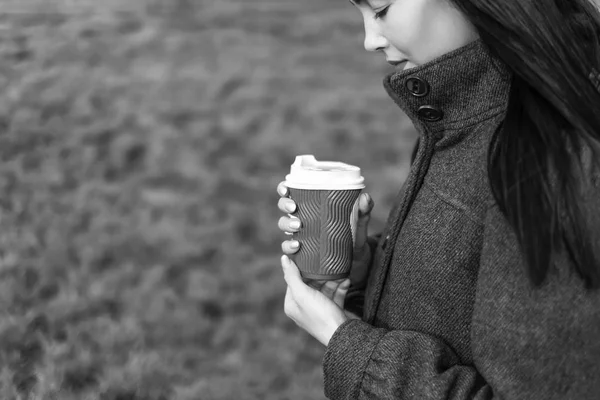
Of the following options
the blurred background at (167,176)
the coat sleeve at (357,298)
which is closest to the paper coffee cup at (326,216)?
the coat sleeve at (357,298)

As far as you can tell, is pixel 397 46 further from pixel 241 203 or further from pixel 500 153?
pixel 241 203

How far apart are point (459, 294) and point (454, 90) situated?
363 mm

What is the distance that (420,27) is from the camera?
55.4 inches

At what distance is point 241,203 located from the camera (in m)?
4.50

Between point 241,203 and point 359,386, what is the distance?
3.13 meters

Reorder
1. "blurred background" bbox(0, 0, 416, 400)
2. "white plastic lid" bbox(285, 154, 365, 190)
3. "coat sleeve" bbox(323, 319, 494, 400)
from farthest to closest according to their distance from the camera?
"blurred background" bbox(0, 0, 416, 400), "white plastic lid" bbox(285, 154, 365, 190), "coat sleeve" bbox(323, 319, 494, 400)

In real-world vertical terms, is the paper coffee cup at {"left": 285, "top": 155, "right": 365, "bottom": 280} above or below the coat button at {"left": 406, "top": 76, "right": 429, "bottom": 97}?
below

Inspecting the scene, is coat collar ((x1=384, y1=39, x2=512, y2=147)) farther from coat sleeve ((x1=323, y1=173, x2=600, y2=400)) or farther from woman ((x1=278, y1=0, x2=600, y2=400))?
coat sleeve ((x1=323, y1=173, x2=600, y2=400))

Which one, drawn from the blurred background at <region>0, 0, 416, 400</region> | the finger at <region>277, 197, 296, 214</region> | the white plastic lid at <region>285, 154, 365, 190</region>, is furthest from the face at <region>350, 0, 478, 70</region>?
the blurred background at <region>0, 0, 416, 400</region>

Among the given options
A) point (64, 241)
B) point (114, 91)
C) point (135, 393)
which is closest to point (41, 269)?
point (64, 241)

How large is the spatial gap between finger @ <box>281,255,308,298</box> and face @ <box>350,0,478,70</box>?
1.60 ft

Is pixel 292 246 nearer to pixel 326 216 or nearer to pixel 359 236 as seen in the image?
pixel 326 216

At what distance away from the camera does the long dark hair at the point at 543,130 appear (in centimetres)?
120

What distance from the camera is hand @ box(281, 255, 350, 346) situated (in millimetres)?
1516
